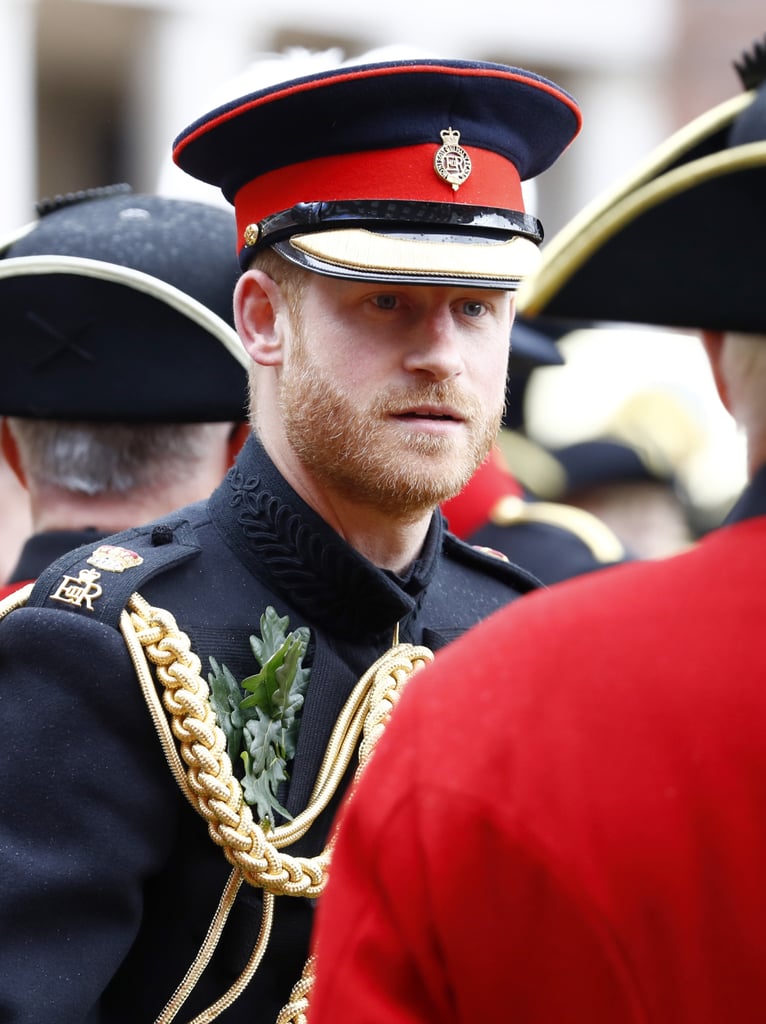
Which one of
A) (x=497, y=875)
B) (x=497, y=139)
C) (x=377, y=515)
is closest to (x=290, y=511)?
(x=377, y=515)

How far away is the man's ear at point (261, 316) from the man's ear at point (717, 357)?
1.18m

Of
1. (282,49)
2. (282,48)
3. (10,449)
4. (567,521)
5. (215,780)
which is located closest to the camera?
(215,780)

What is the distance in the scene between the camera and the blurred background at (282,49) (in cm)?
1499

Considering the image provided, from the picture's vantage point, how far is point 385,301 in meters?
2.81

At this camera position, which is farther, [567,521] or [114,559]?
[567,521]

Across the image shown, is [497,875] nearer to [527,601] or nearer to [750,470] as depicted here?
[527,601]

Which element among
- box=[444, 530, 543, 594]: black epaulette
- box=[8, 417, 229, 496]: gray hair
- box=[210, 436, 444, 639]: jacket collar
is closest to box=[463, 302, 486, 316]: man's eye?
box=[210, 436, 444, 639]: jacket collar

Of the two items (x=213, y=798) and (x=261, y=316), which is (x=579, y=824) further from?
(x=261, y=316)

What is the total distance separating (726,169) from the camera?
5.67 ft

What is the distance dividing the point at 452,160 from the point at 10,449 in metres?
1.30

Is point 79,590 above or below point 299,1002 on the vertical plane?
above

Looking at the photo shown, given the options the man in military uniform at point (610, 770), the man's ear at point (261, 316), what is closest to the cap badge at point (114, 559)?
the man's ear at point (261, 316)

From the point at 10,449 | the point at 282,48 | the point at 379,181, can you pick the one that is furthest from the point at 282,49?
the point at 379,181

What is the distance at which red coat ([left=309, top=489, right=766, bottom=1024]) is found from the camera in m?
1.64
